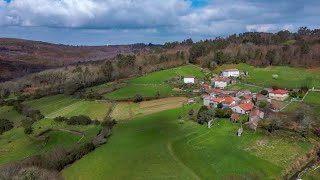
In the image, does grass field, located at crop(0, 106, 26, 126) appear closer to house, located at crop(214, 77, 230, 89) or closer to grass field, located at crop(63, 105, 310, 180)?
grass field, located at crop(63, 105, 310, 180)

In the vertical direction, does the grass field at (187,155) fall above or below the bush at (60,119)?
above

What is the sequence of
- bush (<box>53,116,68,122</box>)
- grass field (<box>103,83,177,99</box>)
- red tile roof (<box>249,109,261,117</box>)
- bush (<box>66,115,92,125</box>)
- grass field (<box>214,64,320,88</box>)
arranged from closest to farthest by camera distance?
red tile roof (<box>249,109,261,117</box>) → bush (<box>66,115,92,125</box>) → bush (<box>53,116,68,122</box>) → grass field (<box>103,83,177,99</box>) → grass field (<box>214,64,320,88</box>)

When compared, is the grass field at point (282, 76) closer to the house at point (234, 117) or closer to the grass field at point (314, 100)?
the grass field at point (314, 100)

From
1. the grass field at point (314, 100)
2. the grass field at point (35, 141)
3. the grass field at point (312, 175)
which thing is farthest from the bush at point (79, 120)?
the grass field at point (314, 100)

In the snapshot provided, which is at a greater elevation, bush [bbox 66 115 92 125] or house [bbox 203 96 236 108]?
house [bbox 203 96 236 108]

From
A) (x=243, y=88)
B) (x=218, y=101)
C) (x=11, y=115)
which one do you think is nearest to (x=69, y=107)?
(x=11, y=115)

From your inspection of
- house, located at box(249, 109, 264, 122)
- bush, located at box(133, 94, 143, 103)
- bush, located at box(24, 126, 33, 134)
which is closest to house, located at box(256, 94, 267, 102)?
house, located at box(249, 109, 264, 122)

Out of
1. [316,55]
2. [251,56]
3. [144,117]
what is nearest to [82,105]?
[144,117]
